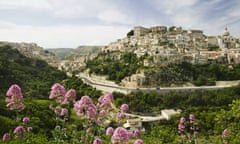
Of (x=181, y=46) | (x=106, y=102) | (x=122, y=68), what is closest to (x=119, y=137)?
(x=106, y=102)

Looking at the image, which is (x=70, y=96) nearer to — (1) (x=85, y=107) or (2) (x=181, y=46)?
(1) (x=85, y=107)

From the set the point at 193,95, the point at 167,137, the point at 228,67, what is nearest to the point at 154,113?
the point at 193,95

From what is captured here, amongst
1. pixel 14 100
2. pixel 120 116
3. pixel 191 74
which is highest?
pixel 14 100

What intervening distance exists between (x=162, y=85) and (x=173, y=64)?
607 centimetres

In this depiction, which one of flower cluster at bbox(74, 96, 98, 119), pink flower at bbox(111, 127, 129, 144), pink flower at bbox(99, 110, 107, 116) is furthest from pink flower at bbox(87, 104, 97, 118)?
pink flower at bbox(111, 127, 129, 144)

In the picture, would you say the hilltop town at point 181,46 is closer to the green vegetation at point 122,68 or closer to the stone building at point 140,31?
the stone building at point 140,31

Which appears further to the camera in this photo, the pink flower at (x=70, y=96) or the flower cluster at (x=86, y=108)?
the pink flower at (x=70, y=96)

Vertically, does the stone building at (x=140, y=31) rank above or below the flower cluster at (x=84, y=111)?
above

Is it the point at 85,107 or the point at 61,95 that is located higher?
the point at 61,95

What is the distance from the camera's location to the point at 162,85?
135 ft

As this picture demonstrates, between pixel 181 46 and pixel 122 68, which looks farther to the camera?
pixel 181 46

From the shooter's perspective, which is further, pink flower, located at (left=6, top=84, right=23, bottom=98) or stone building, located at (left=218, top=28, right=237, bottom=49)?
stone building, located at (left=218, top=28, right=237, bottom=49)

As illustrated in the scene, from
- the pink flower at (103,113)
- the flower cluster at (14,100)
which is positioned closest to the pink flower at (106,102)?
the pink flower at (103,113)

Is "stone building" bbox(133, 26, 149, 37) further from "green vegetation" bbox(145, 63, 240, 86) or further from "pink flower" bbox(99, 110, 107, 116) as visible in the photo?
"pink flower" bbox(99, 110, 107, 116)
